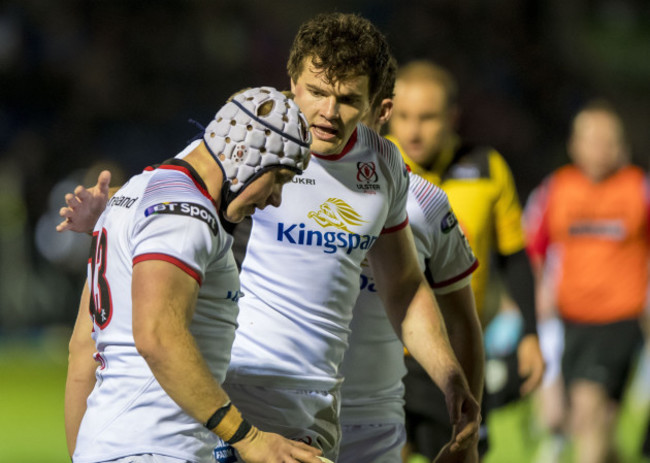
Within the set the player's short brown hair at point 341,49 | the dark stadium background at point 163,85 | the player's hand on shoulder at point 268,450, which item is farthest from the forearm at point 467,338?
the dark stadium background at point 163,85

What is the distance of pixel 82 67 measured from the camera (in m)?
17.4

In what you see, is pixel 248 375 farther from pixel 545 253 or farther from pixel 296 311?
pixel 545 253

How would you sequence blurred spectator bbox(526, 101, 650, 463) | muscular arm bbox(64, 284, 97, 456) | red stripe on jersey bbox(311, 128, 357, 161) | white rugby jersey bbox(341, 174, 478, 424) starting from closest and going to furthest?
1. muscular arm bbox(64, 284, 97, 456)
2. red stripe on jersey bbox(311, 128, 357, 161)
3. white rugby jersey bbox(341, 174, 478, 424)
4. blurred spectator bbox(526, 101, 650, 463)

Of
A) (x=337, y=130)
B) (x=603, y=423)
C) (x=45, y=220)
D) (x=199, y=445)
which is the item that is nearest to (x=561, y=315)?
(x=603, y=423)

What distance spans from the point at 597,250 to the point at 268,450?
6.24 metres

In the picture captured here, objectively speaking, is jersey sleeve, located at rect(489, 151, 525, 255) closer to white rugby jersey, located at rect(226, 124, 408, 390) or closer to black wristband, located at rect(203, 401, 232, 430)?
white rugby jersey, located at rect(226, 124, 408, 390)

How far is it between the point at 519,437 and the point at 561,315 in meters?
1.65

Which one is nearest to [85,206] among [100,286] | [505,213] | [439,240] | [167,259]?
[100,286]

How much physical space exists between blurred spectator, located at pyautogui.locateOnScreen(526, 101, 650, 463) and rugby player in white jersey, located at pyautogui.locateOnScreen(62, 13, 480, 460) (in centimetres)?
479

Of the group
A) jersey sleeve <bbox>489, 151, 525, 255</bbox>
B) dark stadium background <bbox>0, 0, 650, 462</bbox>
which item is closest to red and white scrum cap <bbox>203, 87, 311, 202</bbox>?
jersey sleeve <bbox>489, 151, 525, 255</bbox>

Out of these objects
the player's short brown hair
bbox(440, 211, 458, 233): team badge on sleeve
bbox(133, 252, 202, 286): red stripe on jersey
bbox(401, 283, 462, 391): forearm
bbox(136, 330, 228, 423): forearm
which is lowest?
bbox(401, 283, 462, 391): forearm

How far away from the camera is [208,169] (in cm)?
302

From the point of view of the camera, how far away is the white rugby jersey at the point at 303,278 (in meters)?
3.72

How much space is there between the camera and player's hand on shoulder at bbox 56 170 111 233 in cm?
372
